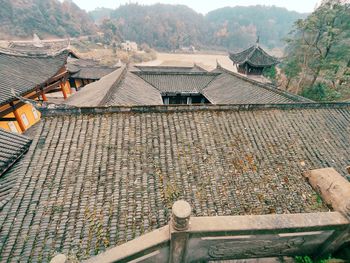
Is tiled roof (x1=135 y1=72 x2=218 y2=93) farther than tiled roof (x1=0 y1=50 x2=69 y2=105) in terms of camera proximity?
Yes

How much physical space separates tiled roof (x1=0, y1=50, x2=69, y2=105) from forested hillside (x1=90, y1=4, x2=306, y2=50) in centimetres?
9311

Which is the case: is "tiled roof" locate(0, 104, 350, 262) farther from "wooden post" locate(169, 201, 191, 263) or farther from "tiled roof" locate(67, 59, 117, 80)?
"tiled roof" locate(67, 59, 117, 80)

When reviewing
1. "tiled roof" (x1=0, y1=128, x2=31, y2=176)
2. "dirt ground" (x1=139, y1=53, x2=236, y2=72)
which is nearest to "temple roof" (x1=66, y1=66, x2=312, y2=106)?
"tiled roof" (x1=0, y1=128, x2=31, y2=176)

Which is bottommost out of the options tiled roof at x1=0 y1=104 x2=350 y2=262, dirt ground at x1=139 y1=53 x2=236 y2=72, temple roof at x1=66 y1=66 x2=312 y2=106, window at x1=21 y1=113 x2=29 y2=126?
dirt ground at x1=139 y1=53 x2=236 y2=72

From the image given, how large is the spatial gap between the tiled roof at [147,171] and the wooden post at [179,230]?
186 centimetres

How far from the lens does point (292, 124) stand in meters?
10.3

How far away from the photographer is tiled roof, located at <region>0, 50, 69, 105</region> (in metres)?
13.2

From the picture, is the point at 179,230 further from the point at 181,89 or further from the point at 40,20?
the point at 40,20

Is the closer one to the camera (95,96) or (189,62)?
(95,96)

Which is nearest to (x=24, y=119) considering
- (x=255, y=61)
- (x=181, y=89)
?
(x=181, y=89)

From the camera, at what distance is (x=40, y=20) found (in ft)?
278

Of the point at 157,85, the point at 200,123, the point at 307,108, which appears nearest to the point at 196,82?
the point at 157,85

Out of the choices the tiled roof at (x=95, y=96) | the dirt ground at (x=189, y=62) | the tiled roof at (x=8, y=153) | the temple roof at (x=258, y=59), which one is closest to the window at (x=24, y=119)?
the tiled roof at (x=95, y=96)

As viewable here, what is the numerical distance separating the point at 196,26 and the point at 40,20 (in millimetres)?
102762
